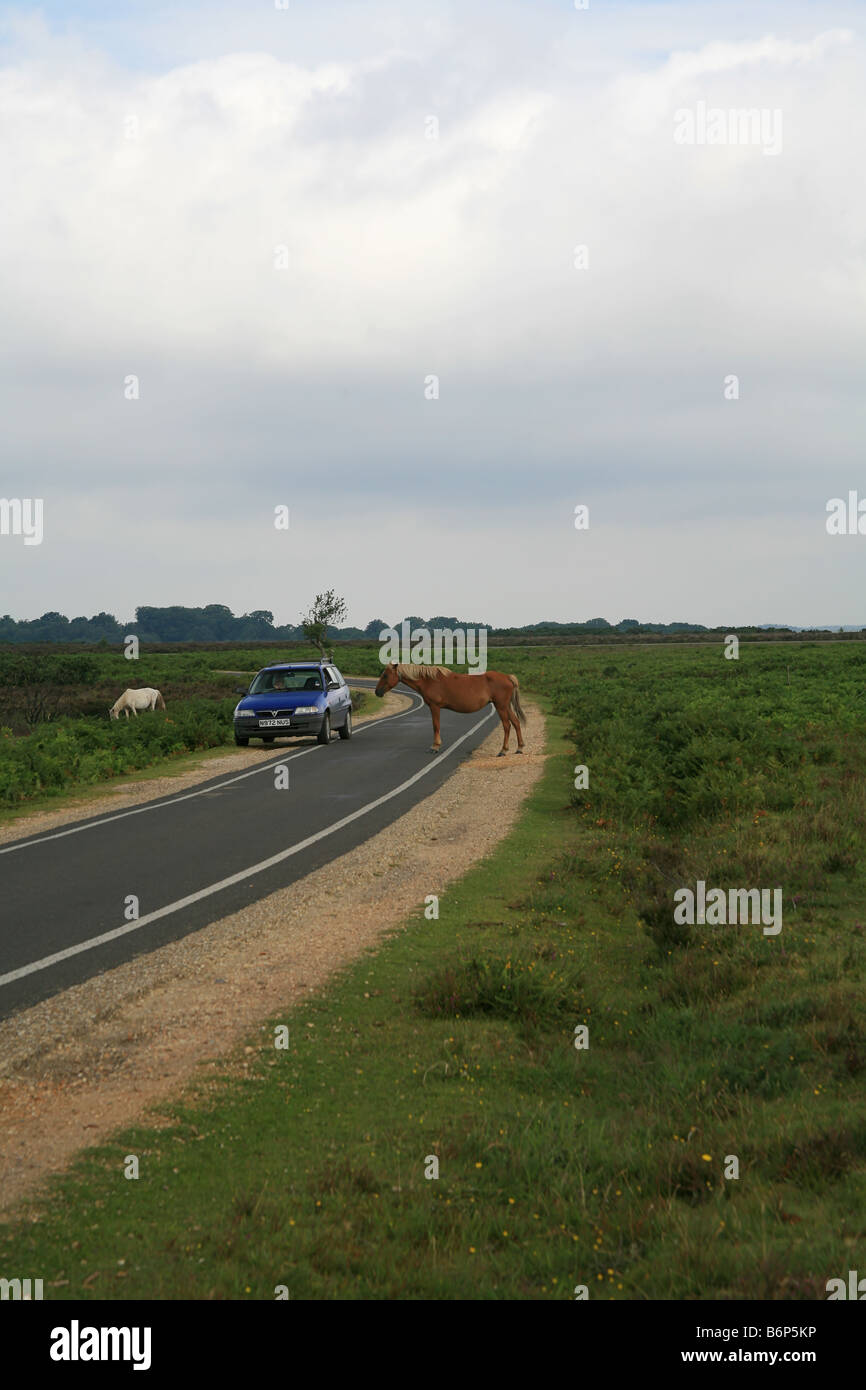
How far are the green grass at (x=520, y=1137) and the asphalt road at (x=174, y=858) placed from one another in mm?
2146

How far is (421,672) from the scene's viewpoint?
2411cm

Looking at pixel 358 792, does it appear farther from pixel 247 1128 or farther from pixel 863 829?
pixel 247 1128

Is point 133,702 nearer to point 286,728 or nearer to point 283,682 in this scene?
point 283,682

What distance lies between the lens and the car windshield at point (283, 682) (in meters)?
26.7

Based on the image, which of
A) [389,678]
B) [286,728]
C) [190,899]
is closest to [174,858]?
[190,899]

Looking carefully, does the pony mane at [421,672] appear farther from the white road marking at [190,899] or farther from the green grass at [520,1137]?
the green grass at [520,1137]

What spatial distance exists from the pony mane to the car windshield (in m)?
3.14

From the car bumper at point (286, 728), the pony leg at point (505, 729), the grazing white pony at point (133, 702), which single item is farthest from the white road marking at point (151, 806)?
the grazing white pony at point (133, 702)

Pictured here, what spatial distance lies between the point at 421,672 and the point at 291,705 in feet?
11.8

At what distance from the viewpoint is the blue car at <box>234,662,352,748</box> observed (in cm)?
2567

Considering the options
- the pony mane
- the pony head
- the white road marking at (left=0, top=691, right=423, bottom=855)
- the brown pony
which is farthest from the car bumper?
the pony mane

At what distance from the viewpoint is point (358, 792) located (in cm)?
1803
